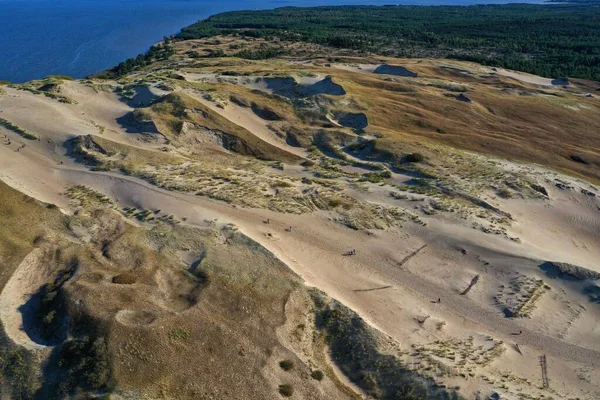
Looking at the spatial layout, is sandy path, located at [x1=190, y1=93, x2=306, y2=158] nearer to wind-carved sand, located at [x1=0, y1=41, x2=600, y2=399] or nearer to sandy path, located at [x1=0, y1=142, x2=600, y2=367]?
wind-carved sand, located at [x1=0, y1=41, x2=600, y2=399]

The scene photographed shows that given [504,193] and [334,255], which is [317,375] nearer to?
[334,255]

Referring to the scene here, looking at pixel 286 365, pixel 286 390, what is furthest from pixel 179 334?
pixel 286 390

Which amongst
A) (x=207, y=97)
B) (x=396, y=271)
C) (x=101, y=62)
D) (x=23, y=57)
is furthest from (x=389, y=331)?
(x=23, y=57)

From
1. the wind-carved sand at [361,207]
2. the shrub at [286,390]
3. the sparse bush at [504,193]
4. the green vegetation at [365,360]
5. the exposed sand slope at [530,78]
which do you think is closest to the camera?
the shrub at [286,390]

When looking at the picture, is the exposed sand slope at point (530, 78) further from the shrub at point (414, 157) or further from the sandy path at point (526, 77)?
the shrub at point (414, 157)

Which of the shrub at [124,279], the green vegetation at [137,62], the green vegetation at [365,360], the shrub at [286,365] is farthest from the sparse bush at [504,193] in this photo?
the green vegetation at [137,62]

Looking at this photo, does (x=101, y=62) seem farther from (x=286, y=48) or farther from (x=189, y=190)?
(x=189, y=190)

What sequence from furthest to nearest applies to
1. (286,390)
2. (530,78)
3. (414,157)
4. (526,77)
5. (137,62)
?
(137,62) < (526,77) < (530,78) < (414,157) < (286,390)
